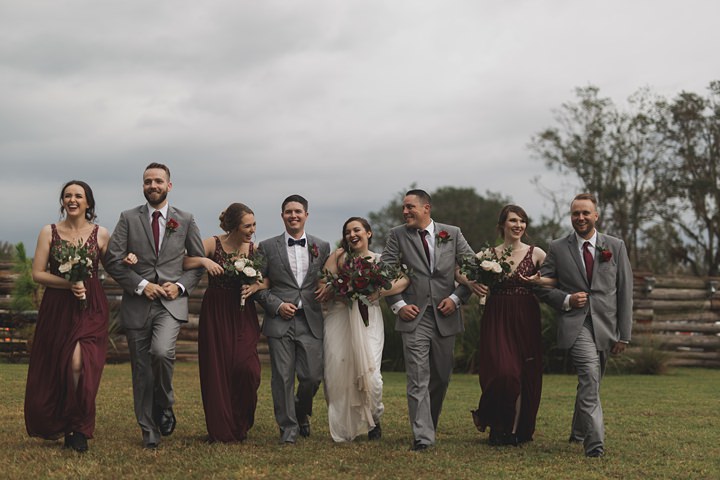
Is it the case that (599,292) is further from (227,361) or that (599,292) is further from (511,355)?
(227,361)

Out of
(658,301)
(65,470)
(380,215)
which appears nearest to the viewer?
(65,470)

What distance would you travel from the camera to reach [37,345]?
7914mm

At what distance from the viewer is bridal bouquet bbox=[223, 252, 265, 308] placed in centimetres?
822

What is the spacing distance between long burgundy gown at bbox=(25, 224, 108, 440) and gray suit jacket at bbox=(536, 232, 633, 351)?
4.21m

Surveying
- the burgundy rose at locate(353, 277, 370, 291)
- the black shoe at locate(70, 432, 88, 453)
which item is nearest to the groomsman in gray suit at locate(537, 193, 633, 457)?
the burgundy rose at locate(353, 277, 370, 291)

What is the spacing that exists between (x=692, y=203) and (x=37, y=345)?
1537 inches

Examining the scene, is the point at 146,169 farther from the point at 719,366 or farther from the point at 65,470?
the point at 719,366

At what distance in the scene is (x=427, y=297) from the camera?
8414mm

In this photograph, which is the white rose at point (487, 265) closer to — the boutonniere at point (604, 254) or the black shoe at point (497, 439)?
the boutonniere at point (604, 254)

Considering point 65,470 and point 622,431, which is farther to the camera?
point 622,431

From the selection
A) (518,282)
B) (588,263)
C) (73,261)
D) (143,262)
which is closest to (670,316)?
(518,282)

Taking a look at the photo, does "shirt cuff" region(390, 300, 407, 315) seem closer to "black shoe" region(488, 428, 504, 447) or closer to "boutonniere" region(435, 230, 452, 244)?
"boutonniere" region(435, 230, 452, 244)

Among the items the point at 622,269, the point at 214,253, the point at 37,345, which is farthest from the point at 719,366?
the point at 37,345

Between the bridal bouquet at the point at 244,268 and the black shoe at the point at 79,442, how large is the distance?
1895mm
